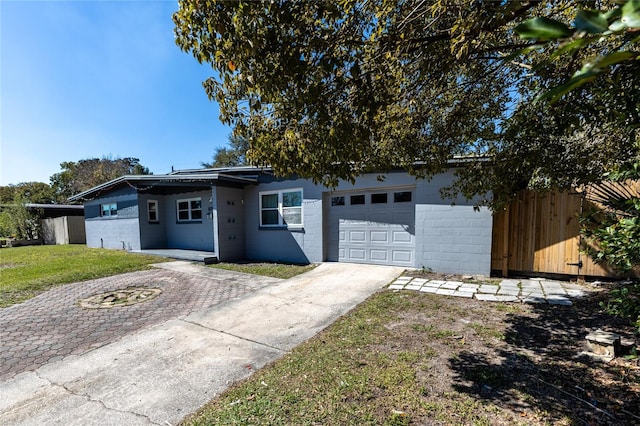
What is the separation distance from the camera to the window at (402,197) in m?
8.12

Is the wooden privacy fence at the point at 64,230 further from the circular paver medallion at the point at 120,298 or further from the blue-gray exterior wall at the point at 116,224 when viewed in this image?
the circular paver medallion at the point at 120,298

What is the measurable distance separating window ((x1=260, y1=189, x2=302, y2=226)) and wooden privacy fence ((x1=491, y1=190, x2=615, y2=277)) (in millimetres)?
5714

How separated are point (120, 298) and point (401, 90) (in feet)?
21.4

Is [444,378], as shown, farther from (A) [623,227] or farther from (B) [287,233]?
(B) [287,233]

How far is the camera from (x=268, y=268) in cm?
888

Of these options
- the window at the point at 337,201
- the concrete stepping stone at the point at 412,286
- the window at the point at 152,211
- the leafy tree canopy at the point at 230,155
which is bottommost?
the concrete stepping stone at the point at 412,286

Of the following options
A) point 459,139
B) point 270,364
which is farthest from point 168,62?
point 270,364

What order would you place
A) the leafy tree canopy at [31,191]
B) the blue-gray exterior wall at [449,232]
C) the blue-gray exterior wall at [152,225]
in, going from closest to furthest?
the blue-gray exterior wall at [449,232]
the blue-gray exterior wall at [152,225]
the leafy tree canopy at [31,191]

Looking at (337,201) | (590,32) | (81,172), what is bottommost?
(337,201)

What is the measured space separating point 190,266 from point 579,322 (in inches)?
376

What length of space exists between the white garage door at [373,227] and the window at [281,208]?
116 cm

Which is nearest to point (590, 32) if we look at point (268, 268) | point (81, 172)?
point (268, 268)

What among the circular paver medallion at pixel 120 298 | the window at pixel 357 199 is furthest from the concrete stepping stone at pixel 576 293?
the circular paver medallion at pixel 120 298

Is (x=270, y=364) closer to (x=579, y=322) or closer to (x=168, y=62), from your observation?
(x=579, y=322)
